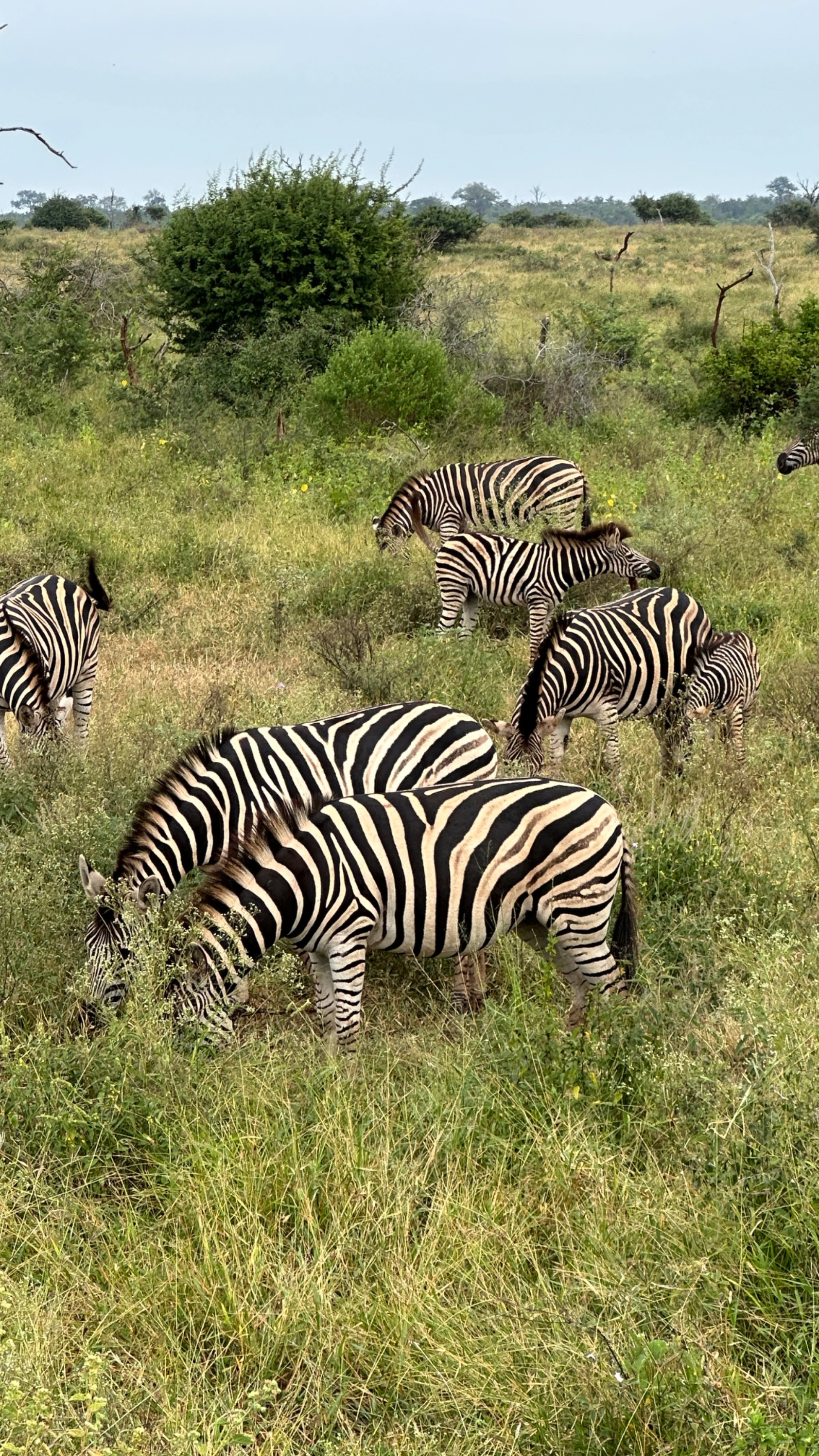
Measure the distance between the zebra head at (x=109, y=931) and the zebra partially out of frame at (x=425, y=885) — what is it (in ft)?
0.69

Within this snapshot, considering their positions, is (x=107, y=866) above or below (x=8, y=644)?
below

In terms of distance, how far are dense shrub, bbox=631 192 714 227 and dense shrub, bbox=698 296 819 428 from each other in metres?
40.4

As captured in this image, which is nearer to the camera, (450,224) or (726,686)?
(726,686)

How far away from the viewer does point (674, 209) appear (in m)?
54.0

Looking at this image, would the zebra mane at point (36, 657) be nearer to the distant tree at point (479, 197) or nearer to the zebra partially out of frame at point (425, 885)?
the zebra partially out of frame at point (425, 885)

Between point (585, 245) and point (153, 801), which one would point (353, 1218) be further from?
point (585, 245)

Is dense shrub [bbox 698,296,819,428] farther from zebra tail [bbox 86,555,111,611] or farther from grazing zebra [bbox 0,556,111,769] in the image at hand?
grazing zebra [bbox 0,556,111,769]

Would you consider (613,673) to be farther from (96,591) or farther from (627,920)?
(96,591)

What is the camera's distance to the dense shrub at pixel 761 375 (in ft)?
51.6

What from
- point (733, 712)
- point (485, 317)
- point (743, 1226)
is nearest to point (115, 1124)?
point (743, 1226)

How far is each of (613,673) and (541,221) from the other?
5207cm

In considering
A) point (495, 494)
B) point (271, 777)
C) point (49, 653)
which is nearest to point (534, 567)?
point (495, 494)

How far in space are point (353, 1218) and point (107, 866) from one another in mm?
2182

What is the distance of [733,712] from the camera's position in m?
7.23
